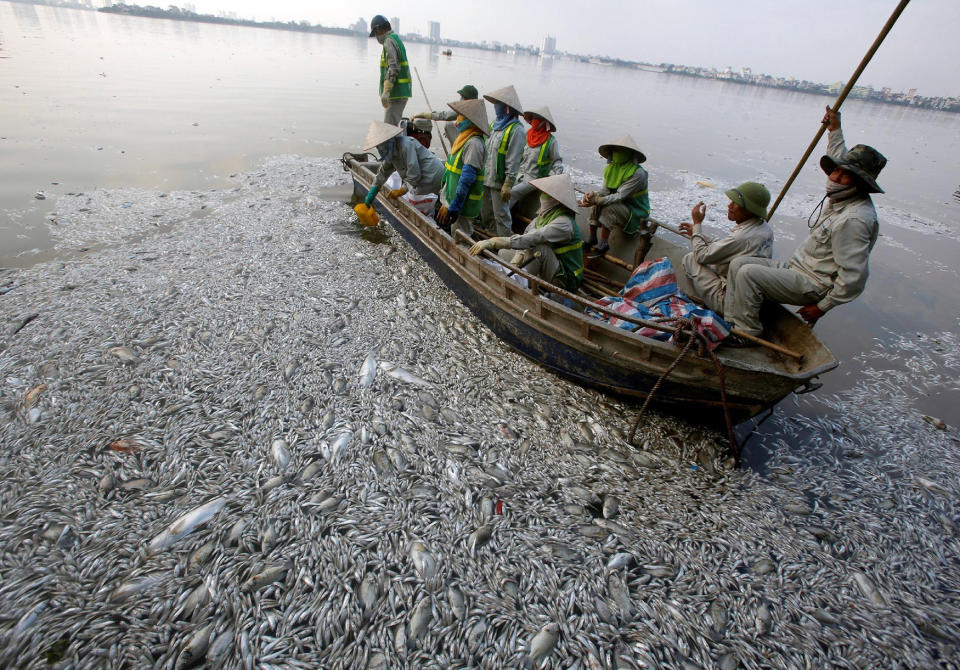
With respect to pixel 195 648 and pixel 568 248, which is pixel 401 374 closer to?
pixel 568 248

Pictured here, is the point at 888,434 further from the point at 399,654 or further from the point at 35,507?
the point at 35,507

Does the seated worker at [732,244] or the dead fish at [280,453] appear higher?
the seated worker at [732,244]

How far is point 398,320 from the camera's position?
240 inches

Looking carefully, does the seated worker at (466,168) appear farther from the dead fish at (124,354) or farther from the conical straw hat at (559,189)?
the dead fish at (124,354)

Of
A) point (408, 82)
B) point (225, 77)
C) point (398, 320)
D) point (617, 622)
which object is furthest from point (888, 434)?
point (225, 77)

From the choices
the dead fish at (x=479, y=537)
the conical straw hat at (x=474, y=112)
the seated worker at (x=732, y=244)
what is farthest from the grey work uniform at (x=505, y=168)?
the dead fish at (x=479, y=537)

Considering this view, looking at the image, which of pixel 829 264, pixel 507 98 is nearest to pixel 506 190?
pixel 507 98

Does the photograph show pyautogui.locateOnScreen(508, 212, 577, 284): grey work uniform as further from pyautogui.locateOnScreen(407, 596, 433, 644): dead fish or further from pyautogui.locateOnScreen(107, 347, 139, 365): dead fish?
pyautogui.locateOnScreen(107, 347, 139, 365): dead fish

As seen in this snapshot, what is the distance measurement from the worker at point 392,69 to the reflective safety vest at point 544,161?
4.26m

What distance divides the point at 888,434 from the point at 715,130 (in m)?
27.1

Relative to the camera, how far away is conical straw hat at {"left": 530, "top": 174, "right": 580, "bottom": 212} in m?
4.72

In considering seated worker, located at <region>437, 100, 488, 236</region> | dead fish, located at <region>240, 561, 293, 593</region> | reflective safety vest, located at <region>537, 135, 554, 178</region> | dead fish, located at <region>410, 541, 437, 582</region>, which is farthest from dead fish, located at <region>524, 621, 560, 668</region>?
reflective safety vest, located at <region>537, 135, 554, 178</region>

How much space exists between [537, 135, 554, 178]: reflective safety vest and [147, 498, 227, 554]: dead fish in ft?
19.0

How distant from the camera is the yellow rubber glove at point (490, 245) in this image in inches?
204
